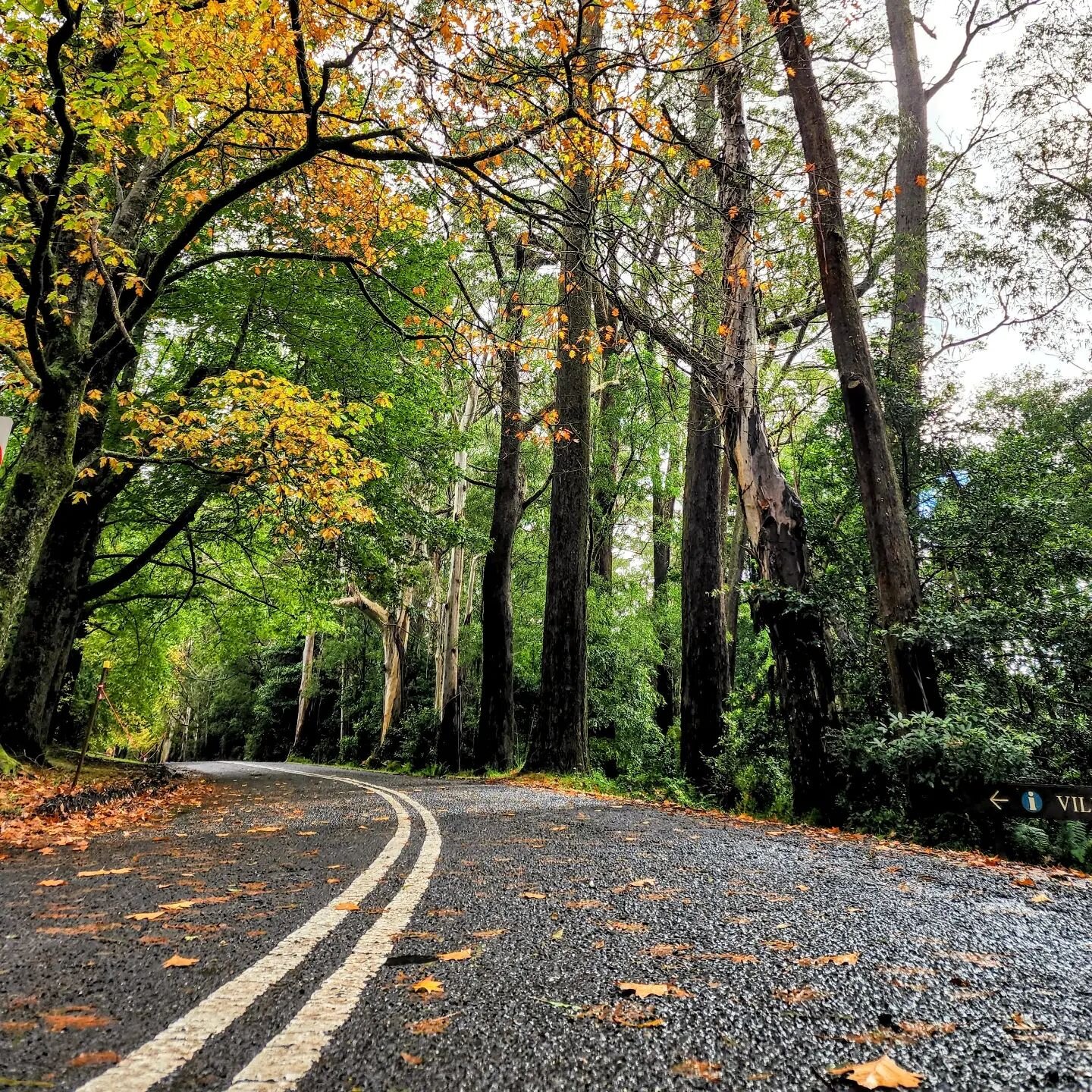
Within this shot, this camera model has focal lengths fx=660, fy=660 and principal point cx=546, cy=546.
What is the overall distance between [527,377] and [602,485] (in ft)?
16.9

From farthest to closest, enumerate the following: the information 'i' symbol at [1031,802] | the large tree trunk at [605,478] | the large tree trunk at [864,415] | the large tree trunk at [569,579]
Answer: the large tree trunk at [605,478] < the large tree trunk at [569,579] < the large tree trunk at [864,415] < the information 'i' symbol at [1031,802]

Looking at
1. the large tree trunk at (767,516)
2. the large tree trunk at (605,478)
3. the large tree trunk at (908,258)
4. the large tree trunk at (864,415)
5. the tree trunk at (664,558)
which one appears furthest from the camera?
the tree trunk at (664,558)

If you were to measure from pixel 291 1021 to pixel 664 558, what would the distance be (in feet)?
82.5

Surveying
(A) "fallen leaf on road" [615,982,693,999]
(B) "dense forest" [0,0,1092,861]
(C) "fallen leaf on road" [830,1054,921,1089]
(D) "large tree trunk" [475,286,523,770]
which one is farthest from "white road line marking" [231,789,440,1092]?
(D) "large tree trunk" [475,286,523,770]

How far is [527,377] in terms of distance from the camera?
62.5ft

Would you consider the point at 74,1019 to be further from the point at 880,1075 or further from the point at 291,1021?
the point at 880,1075

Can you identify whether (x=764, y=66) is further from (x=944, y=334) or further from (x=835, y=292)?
(x=944, y=334)

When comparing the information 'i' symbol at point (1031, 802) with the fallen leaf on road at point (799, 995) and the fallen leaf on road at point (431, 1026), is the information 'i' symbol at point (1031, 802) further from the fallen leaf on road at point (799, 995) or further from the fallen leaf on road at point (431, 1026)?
the fallen leaf on road at point (431, 1026)

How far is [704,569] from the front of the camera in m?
12.6

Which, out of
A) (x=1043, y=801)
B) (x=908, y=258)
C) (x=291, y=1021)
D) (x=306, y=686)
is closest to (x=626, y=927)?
(x=291, y=1021)

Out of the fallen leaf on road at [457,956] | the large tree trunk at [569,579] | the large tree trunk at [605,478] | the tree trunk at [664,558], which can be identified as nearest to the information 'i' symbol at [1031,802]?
the fallen leaf on road at [457,956]

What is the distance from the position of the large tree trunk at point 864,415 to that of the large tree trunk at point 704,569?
131 cm

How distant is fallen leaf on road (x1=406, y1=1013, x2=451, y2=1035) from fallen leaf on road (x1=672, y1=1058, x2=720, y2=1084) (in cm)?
70

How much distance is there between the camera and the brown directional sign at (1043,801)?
545 cm
